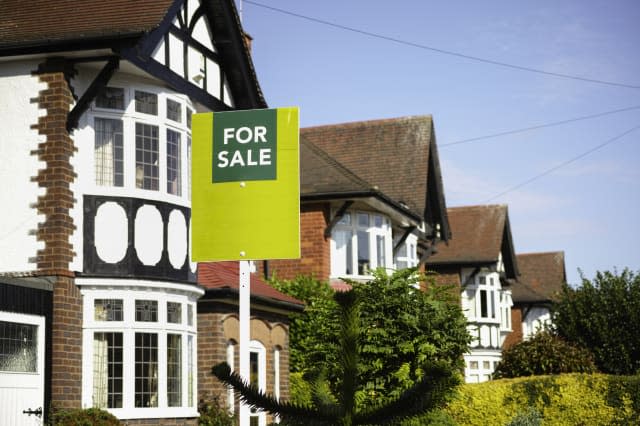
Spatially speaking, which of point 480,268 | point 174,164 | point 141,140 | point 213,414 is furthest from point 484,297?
point 141,140

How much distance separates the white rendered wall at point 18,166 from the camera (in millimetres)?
15859

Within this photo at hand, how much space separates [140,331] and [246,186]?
274 inches

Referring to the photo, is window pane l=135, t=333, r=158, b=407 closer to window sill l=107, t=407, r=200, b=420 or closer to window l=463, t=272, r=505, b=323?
window sill l=107, t=407, r=200, b=420

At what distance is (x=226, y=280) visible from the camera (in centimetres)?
1955

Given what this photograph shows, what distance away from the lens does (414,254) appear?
3469 cm

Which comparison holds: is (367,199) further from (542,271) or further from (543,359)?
(542,271)

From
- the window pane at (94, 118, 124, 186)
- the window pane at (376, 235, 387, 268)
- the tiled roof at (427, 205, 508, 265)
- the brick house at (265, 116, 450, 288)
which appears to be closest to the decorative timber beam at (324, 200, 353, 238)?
the brick house at (265, 116, 450, 288)

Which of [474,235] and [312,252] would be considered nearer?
[312,252]

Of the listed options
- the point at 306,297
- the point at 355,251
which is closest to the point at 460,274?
the point at 355,251

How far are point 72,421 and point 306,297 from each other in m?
11.4

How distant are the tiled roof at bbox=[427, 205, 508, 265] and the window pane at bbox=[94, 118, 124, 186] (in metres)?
25.9

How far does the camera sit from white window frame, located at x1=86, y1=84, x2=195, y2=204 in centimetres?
1662

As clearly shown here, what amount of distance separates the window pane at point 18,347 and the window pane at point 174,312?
8.46 ft

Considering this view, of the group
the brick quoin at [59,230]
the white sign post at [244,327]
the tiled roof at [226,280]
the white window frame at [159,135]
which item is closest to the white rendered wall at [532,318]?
the tiled roof at [226,280]
